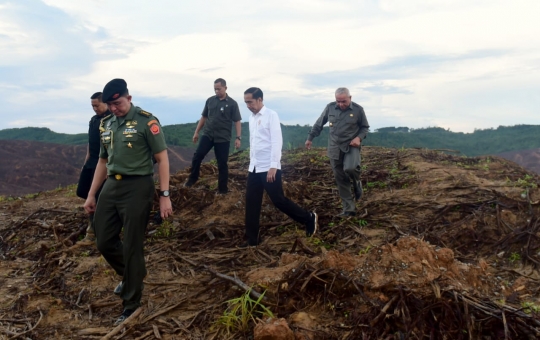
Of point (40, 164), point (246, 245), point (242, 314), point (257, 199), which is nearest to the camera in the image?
point (242, 314)

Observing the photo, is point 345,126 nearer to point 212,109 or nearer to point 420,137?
point 212,109

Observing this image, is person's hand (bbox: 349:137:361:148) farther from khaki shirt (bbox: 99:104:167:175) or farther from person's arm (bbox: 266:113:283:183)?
khaki shirt (bbox: 99:104:167:175)

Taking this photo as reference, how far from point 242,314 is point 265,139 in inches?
95.8

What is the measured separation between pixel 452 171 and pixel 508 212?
281 cm

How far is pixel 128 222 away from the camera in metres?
3.98

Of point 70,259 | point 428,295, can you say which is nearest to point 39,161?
point 70,259

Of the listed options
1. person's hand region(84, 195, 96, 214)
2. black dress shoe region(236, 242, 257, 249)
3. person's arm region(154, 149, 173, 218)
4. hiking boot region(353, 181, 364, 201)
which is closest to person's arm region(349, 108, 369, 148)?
hiking boot region(353, 181, 364, 201)

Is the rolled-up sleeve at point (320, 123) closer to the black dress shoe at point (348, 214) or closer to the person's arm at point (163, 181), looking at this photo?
the black dress shoe at point (348, 214)

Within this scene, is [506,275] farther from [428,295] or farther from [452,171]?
[452,171]

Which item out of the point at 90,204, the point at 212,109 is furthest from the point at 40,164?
the point at 90,204

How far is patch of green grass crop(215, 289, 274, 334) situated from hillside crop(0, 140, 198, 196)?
1557cm

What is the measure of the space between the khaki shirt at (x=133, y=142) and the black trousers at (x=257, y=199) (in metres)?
1.77

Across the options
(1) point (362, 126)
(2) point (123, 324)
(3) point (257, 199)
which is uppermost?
(1) point (362, 126)

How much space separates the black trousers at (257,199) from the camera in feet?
18.6
